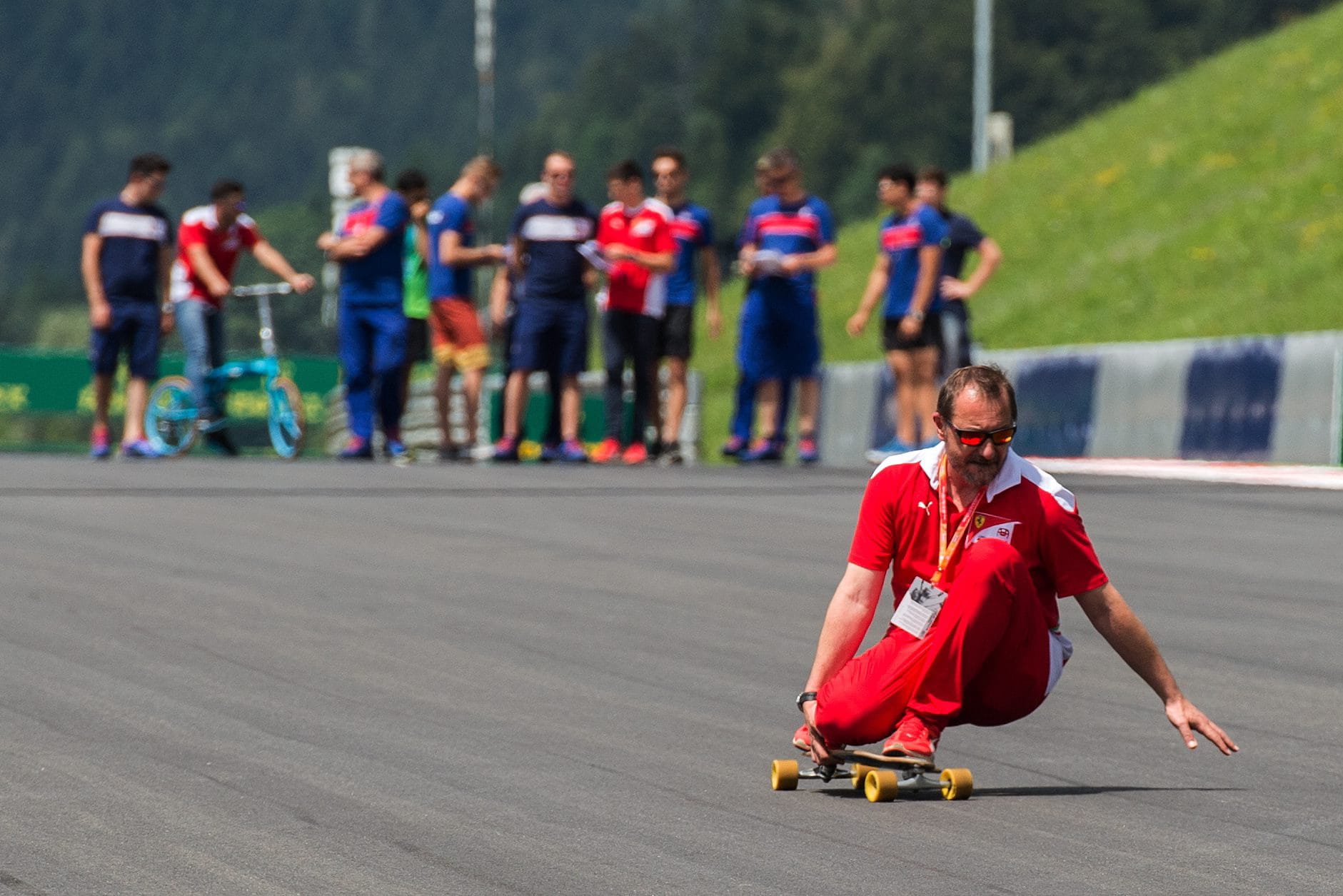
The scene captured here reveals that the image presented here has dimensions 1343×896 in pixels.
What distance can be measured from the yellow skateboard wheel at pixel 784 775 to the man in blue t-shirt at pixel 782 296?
1106 centimetres

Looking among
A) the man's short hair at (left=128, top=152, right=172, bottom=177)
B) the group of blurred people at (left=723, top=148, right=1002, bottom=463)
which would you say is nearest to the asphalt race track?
the group of blurred people at (left=723, top=148, right=1002, bottom=463)

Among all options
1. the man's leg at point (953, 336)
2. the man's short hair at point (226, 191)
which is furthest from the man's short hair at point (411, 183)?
the man's leg at point (953, 336)

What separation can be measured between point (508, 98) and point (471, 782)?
18702 cm

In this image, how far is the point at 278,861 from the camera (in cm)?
487

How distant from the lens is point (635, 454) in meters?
17.0

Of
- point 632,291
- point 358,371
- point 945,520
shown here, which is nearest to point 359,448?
point 358,371

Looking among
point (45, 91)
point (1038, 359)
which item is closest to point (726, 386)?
point (1038, 359)

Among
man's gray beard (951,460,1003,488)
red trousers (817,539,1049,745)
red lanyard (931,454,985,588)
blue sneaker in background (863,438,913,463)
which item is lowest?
red trousers (817,539,1049,745)

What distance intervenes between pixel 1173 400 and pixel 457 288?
18.5 ft

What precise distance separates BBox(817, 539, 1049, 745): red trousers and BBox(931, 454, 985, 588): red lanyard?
0.04 m

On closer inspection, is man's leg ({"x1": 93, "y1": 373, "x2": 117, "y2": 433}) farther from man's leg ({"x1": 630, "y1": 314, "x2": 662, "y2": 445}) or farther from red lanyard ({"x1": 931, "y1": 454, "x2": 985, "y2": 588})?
red lanyard ({"x1": 931, "y1": 454, "x2": 985, "y2": 588})

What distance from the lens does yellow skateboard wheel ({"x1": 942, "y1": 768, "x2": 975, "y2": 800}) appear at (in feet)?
18.6

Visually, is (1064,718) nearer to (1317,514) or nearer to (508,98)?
(1317,514)

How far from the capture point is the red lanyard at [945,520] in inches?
225
